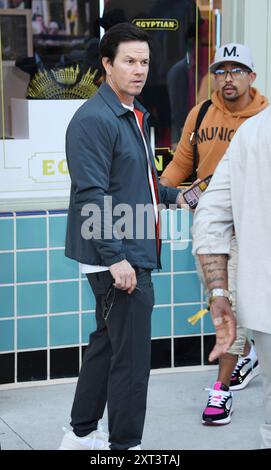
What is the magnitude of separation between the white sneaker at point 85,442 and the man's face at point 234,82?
2.04 meters

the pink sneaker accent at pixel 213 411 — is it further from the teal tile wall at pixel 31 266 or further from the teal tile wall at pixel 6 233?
the teal tile wall at pixel 6 233

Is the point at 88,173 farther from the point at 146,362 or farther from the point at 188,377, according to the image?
the point at 188,377

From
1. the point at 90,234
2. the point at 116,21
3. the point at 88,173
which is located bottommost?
the point at 90,234

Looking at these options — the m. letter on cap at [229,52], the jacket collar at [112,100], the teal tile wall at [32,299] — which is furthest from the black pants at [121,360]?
the m. letter on cap at [229,52]

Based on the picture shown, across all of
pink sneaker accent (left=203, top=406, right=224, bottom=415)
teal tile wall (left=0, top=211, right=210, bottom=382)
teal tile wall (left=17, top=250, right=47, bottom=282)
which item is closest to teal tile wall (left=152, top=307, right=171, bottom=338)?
teal tile wall (left=0, top=211, right=210, bottom=382)

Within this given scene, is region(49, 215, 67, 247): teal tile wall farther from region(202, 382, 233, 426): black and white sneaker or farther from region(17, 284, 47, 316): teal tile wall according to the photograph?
region(202, 382, 233, 426): black and white sneaker

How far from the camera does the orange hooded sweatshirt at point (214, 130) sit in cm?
518

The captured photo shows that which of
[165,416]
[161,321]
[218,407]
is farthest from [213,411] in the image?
[161,321]

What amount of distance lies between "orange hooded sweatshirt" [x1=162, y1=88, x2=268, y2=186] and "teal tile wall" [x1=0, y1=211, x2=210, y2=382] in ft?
1.67

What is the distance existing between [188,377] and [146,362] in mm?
1614

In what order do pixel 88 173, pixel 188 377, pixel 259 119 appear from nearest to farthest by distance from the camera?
pixel 259 119, pixel 88 173, pixel 188 377

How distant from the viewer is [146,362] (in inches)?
165

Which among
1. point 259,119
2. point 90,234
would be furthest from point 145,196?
point 259,119

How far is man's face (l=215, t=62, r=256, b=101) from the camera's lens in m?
5.17
